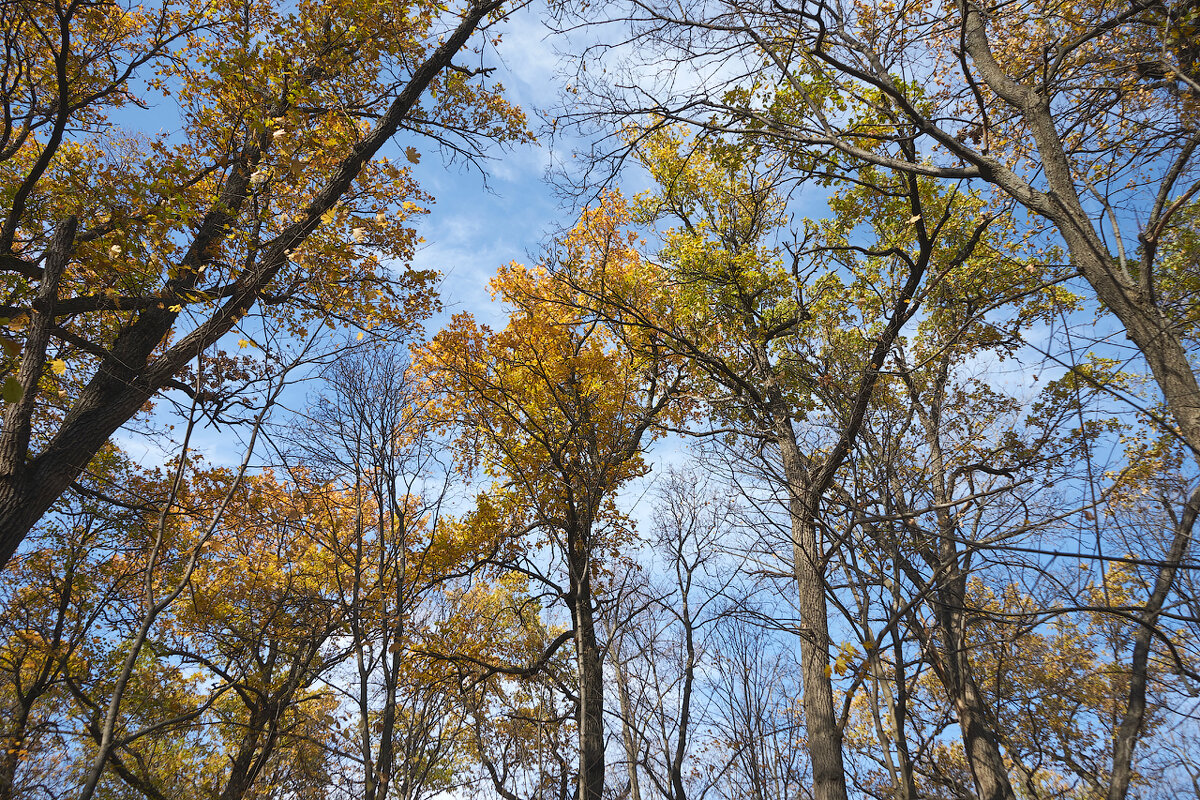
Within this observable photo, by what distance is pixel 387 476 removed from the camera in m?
5.49

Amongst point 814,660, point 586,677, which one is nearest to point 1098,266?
point 814,660

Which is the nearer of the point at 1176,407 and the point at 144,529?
the point at 1176,407

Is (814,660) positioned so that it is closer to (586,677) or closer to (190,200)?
(586,677)

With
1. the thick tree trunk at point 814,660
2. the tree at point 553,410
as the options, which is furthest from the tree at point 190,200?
the thick tree trunk at point 814,660

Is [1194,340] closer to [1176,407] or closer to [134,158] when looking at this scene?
[1176,407]

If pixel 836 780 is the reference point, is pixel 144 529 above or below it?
above

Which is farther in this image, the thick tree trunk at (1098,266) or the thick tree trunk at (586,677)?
the thick tree trunk at (586,677)

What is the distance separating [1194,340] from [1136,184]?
1.04 m

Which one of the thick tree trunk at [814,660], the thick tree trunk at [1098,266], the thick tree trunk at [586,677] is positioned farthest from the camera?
the thick tree trunk at [814,660]

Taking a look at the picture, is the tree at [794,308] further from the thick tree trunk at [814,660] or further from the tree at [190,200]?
the tree at [190,200]

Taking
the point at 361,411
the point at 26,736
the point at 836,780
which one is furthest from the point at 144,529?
the point at 836,780

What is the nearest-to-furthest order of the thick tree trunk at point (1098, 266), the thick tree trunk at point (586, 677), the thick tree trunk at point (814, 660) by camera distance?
the thick tree trunk at point (1098, 266) → the thick tree trunk at point (586, 677) → the thick tree trunk at point (814, 660)

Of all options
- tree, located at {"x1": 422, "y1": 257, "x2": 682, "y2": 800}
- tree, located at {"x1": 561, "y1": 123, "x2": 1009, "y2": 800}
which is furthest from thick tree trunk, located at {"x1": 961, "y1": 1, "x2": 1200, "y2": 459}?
tree, located at {"x1": 422, "y1": 257, "x2": 682, "y2": 800}

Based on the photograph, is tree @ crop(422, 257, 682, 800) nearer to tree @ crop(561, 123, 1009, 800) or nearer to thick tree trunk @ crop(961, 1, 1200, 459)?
tree @ crop(561, 123, 1009, 800)
